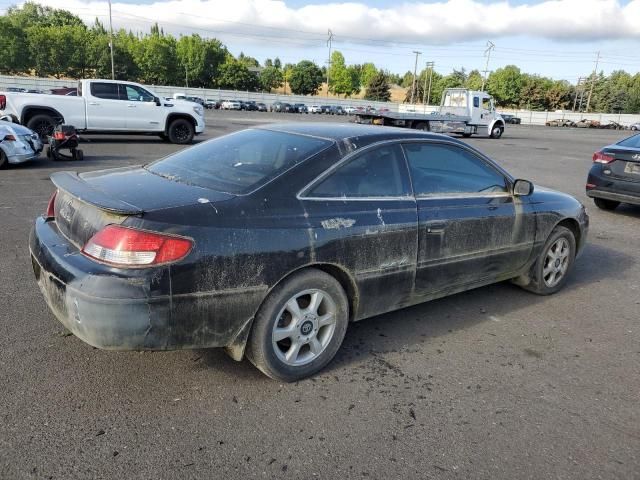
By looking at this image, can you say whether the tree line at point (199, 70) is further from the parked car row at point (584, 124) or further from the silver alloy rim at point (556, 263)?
the silver alloy rim at point (556, 263)

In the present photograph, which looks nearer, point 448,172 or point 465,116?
point 448,172

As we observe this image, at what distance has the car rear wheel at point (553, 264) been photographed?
4.69m

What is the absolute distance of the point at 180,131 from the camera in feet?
54.3

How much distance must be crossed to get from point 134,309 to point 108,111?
14.2 m

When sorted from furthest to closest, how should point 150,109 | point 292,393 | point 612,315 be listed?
1. point 150,109
2. point 612,315
3. point 292,393

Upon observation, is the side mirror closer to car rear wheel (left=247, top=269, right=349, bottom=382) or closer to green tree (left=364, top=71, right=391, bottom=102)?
car rear wheel (left=247, top=269, right=349, bottom=382)

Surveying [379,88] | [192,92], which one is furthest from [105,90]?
[379,88]

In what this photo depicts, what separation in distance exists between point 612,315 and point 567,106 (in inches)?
5024

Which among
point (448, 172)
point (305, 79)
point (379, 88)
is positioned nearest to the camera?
point (448, 172)

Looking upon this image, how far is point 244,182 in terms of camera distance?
308 centimetres

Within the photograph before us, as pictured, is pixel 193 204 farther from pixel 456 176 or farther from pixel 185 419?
pixel 456 176

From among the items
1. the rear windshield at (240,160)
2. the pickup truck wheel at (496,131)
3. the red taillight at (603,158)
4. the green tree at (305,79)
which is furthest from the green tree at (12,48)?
the rear windshield at (240,160)

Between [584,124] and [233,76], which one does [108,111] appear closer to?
[584,124]

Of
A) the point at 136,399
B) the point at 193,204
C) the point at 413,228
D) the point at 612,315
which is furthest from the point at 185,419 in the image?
the point at 612,315
